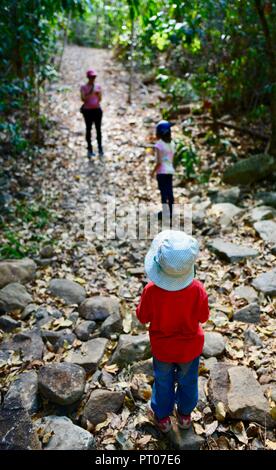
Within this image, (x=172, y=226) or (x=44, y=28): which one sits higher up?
(x=44, y=28)

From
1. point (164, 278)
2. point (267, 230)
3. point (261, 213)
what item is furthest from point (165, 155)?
point (164, 278)

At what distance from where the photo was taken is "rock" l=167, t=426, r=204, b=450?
2.76 metres

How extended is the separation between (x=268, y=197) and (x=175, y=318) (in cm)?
448

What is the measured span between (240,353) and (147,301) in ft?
5.00

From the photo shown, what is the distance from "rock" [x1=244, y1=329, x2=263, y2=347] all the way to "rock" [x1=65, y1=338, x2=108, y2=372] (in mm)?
1358

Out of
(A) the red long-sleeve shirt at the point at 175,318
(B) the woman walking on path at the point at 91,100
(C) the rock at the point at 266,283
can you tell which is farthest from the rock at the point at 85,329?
(B) the woman walking on path at the point at 91,100

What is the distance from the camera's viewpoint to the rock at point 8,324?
401cm

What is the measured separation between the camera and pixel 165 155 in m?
5.81

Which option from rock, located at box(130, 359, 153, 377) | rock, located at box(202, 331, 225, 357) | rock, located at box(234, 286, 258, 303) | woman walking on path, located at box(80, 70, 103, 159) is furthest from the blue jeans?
woman walking on path, located at box(80, 70, 103, 159)

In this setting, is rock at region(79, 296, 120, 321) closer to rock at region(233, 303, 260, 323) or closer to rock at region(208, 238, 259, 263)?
rock at region(233, 303, 260, 323)

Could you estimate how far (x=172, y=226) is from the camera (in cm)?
612

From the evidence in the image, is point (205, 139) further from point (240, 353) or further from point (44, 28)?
point (240, 353)

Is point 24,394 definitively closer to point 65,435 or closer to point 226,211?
point 65,435
